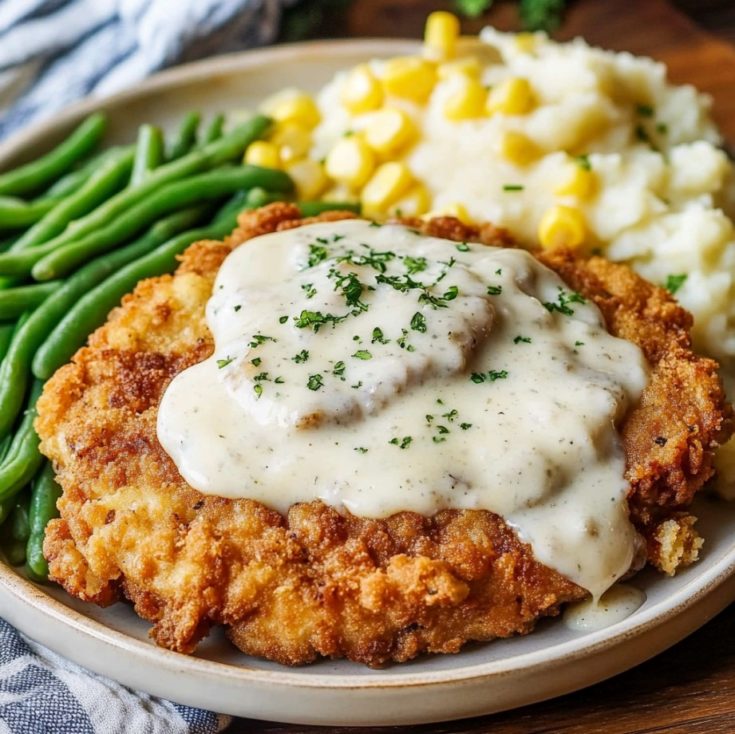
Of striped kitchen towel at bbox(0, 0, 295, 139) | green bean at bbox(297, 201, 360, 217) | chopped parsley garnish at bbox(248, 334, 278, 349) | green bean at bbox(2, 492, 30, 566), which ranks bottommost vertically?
green bean at bbox(2, 492, 30, 566)

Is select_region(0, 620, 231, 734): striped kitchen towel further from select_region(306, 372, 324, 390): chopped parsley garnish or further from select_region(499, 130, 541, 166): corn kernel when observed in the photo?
select_region(499, 130, 541, 166): corn kernel

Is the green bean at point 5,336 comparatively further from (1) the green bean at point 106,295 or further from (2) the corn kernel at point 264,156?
(2) the corn kernel at point 264,156

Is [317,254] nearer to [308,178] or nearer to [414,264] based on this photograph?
[414,264]

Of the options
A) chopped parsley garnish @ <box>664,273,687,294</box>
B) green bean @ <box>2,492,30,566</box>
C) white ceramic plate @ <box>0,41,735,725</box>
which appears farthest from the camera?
chopped parsley garnish @ <box>664,273,687,294</box>

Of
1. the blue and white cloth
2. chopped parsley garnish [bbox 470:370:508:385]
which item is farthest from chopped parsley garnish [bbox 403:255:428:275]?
the blue and white cloth

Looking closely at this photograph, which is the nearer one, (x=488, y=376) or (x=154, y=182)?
(x=488, y=376)

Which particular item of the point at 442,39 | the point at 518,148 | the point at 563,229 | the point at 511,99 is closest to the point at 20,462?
the point at 563,229
